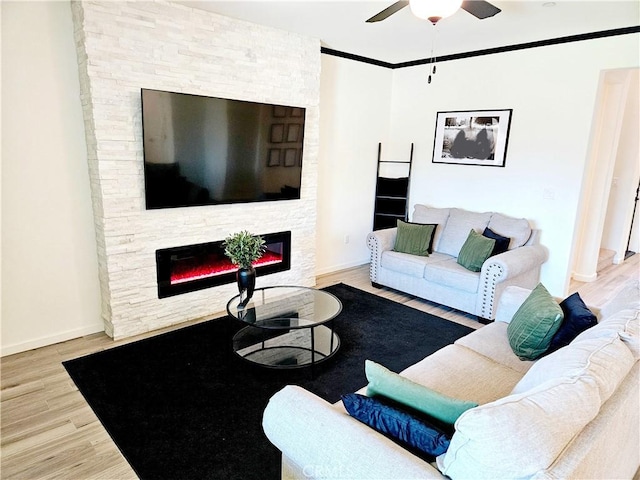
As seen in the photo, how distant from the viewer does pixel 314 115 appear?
4273 millimetres

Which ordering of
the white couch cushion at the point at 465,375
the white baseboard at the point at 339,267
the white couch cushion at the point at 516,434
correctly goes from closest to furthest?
the white couch cushion at the point at 516,434, the white couch cushion at the point at 465,375, the white baseboard at the point at 339,267

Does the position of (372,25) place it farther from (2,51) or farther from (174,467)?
(174,467)

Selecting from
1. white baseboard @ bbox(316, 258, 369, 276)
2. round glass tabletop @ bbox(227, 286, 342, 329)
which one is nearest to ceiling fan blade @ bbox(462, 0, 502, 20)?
round glass tabletop @ bbox(227, 286, 342, 329)

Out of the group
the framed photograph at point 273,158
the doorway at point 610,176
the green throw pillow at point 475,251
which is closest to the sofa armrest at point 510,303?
the green throw pillow at point 475,251

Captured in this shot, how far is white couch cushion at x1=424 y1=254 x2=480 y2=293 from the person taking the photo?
376cm

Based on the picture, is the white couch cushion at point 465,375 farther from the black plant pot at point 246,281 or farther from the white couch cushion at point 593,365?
the black plant pot at point 246,281

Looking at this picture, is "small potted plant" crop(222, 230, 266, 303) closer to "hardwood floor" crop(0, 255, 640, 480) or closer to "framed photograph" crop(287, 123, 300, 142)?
"hardwood floor" crop(0, 255, 640, 480)

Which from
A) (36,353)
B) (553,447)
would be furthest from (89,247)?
(553,447)

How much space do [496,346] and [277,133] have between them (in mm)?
2720

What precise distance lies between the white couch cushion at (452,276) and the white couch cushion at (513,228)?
0.59 meters

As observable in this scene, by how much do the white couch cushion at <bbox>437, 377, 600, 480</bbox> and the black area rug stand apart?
1215 mm

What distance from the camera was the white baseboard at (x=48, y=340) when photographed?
3.03 meters

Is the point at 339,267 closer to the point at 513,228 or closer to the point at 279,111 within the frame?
the point at 513,228

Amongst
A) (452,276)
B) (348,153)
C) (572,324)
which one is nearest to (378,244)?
(452,276)
